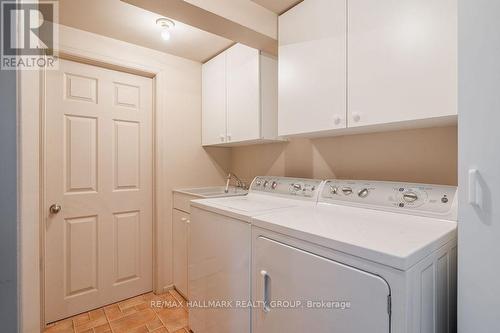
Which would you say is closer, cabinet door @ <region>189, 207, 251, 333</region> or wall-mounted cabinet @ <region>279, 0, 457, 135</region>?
wall-mounted cabinet @ <region>279, 0, 457, 135</region>

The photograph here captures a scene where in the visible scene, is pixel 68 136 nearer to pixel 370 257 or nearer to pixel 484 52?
pixel 370 257

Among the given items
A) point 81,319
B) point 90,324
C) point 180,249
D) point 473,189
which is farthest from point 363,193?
point 81,319

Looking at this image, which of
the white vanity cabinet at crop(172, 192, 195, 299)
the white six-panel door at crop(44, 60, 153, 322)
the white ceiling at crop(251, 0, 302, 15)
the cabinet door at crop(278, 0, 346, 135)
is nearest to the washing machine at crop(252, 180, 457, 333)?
the cabinet door at crop(278, 0, 346, 135)

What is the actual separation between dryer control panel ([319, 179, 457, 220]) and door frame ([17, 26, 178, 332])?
4.54ft

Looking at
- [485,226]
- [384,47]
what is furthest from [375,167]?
[485,226]

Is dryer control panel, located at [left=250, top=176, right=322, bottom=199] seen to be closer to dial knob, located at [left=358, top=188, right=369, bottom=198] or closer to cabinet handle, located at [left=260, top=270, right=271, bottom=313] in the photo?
dial knob, located at [left=358, top=188, right=369, bottom=198]

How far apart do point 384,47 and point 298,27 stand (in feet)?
2.05

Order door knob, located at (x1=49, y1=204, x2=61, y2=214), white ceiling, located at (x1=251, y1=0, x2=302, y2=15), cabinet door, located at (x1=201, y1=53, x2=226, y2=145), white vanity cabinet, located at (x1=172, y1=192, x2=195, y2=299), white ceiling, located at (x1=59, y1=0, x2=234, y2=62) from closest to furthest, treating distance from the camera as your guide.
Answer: white ceiling, located at (x1=251, y1=0, x2=302, y2=15), white ceiling, located at (x1=59, y1=0, x2=234, y2=62), door knob, located at (x1=49, y1=204, x2=61, y2=214), white vanity cabinet, located at (x1=172, y1=192, x2=195, y2=299), cabinet door, located at (x1=201, y1=53, x2=226, y2=145)

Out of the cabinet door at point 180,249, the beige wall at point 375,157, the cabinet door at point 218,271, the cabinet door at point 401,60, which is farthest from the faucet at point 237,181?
the cabinet door at point 401,60

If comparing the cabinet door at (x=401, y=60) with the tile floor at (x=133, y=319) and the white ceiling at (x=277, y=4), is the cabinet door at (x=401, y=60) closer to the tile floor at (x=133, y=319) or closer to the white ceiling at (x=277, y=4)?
the white ceiling at (x=277, y=4)

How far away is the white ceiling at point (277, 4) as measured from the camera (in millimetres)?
1599

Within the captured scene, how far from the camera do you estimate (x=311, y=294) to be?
3.15 ft

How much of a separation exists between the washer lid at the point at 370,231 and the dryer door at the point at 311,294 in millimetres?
74

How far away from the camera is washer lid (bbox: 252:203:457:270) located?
0.78m
